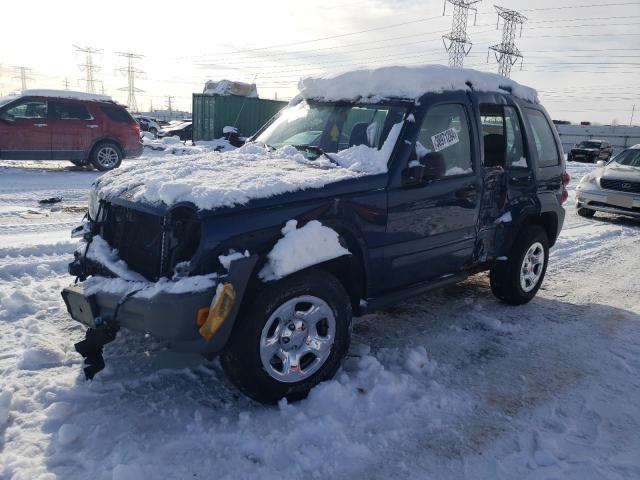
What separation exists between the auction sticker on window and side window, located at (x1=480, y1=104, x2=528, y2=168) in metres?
0.40

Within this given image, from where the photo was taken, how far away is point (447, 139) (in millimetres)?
4109

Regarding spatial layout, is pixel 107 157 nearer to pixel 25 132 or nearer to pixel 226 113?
pixel 25 132

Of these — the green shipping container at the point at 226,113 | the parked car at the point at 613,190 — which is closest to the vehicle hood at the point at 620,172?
the parked car at the point at 613,190

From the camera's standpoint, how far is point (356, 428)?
9.67 ft

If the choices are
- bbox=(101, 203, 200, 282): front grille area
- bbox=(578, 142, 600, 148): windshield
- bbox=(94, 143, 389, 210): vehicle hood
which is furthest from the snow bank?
bbox=(578, 142, 600, 148): windshield

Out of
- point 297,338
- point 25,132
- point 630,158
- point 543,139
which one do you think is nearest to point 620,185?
point 630,158

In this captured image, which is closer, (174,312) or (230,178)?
(174,312)

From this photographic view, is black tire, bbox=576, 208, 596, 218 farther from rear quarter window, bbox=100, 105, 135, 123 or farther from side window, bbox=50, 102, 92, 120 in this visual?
side window, bbox=50, 102, 92, 120

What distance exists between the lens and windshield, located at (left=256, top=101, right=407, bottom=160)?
3.90 meters

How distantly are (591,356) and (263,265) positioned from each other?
2911 mm

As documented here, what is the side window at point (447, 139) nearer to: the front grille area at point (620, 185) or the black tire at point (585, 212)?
the front grille area at point (620, 185)

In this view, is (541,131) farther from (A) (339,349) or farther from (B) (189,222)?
(B) (189,222)

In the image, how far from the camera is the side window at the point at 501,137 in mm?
4491

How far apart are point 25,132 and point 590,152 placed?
29166 mm
